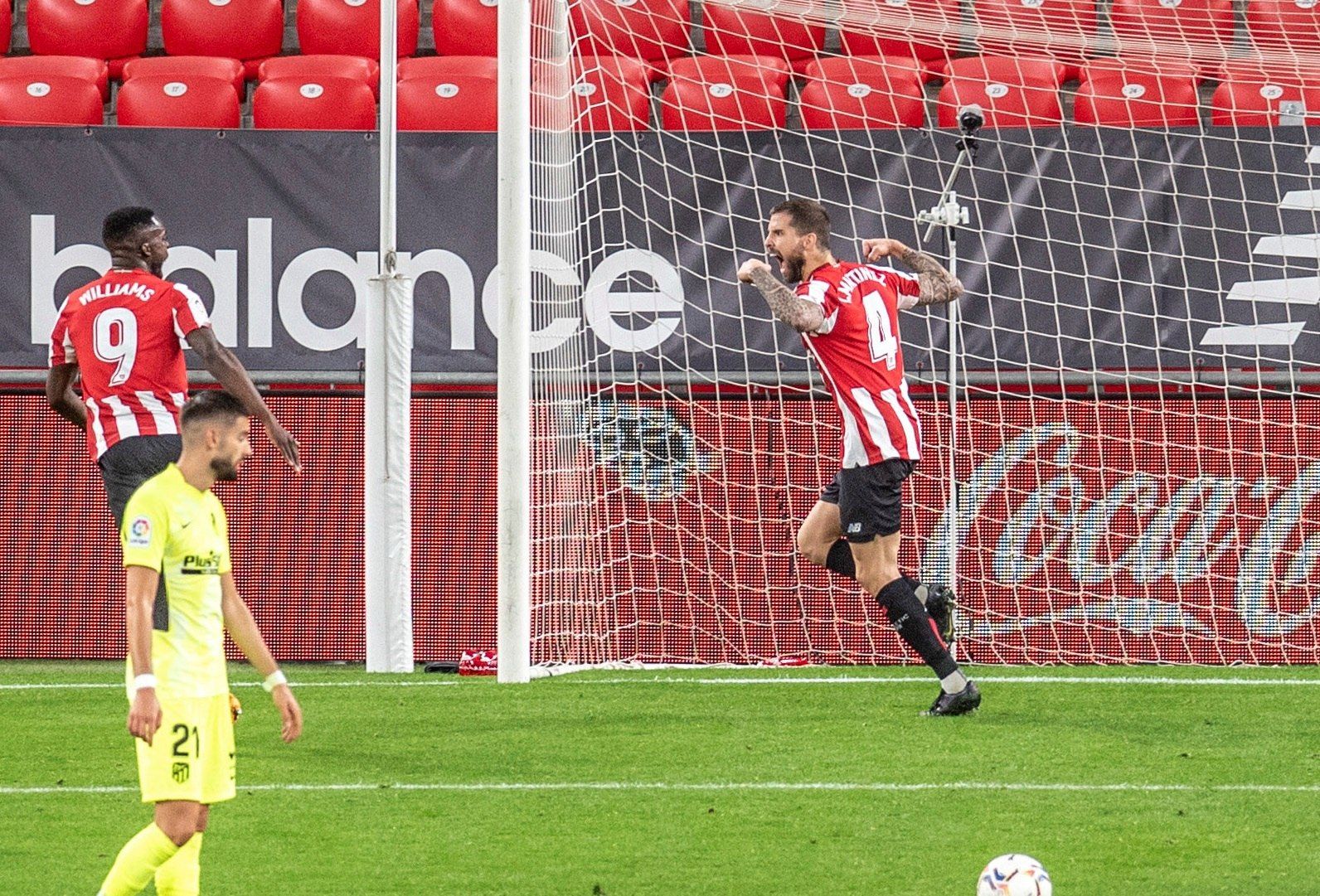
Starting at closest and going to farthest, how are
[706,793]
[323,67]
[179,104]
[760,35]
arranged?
[706,793]
[179,104]
[760,35]
[323,67]

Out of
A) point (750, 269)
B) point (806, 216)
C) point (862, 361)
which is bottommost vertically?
point (862, 361)

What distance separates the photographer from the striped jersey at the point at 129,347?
650cm

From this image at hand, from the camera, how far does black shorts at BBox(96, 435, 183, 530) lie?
662cm

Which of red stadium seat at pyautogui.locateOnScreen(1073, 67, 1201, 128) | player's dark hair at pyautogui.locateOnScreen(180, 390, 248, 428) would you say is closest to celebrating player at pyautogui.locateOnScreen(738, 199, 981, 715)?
player's dark hair at pyautogui.locateOnScreen(180, 390, 248, 428)

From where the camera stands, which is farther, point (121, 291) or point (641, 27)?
point (641, 27)

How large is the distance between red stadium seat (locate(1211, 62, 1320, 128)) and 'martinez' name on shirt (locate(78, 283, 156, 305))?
629cm

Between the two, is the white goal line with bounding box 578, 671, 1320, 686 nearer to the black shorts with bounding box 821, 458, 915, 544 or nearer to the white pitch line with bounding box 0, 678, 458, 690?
the white pitch line with bounding box 0, 678, 458, 690

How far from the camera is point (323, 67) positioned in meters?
12.5

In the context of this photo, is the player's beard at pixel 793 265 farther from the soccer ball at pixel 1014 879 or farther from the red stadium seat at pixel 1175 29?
the red stadium seat at pixel 1175 29

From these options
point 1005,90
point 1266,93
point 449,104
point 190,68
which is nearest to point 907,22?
point 1005,90

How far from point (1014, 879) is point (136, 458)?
3.82 meters

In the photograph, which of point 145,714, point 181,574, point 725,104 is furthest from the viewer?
point 725,104

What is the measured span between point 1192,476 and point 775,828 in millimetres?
4872

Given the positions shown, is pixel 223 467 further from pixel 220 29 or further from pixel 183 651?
pixel 220 29
